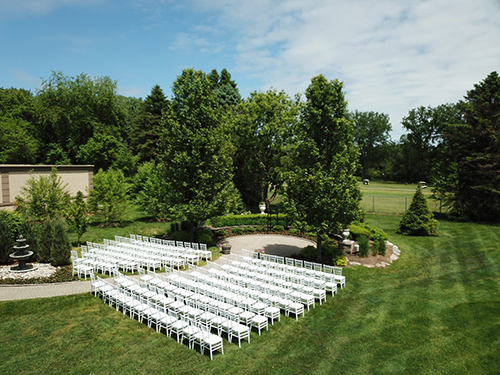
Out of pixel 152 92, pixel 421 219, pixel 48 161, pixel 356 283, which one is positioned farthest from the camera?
pixel 152 92

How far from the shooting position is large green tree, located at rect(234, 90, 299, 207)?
1410 inches

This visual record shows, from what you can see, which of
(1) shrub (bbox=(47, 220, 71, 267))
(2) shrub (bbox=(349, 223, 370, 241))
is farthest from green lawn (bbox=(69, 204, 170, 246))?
(2) shrub (bbox=(349, 223, 370, 241))

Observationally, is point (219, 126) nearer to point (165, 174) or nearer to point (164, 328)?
point (165, 174)

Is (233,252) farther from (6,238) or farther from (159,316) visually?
(6,238)

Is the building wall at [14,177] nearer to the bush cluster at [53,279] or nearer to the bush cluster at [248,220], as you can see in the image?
the bush cluster at [53,279]

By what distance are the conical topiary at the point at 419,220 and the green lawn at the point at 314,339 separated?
11.8 metres

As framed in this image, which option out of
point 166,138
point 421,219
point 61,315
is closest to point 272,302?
point 61,315

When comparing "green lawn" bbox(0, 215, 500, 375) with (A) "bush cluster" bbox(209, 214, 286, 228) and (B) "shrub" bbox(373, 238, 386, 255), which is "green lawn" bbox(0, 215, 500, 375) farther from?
(A) "bush cluster" bbox(209, 214, 286, 228)

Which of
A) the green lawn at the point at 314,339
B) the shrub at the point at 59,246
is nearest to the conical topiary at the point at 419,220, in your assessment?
the green lawn at the point at 314,339

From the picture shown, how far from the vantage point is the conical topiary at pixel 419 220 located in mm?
28812

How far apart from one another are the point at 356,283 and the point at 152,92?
154 feet

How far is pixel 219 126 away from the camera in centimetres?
2438

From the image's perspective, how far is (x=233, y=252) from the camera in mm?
23562

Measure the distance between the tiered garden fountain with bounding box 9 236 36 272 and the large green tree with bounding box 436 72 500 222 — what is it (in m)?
37.5
